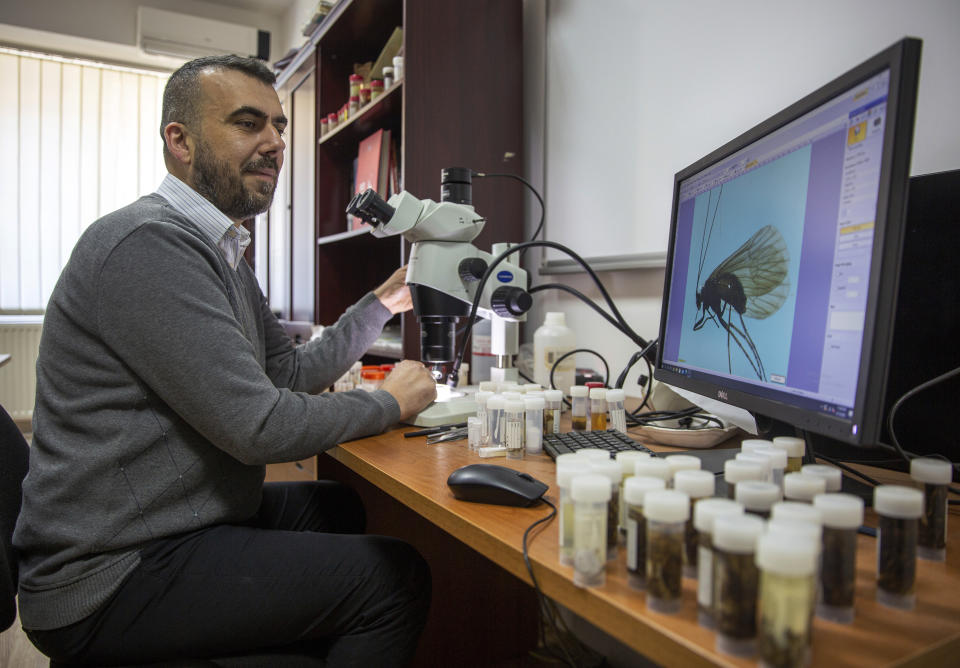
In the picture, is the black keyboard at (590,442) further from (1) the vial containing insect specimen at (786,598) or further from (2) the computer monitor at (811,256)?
(1) the vial containing insect specimen at (786,598)

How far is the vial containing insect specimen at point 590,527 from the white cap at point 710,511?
75mm

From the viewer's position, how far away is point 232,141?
1173 mm

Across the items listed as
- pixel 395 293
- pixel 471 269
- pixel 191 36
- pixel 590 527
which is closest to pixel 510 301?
pixel 471 269

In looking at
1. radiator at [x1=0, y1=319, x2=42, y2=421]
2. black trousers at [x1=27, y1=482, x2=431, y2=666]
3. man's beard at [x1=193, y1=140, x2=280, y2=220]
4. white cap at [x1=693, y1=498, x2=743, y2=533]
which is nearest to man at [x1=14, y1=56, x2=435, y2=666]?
black trousers at [x1=27, y1=482, x2=431, y2=666]

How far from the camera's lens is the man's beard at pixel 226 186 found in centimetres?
116

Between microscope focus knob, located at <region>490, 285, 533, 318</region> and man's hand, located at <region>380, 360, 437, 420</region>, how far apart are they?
20cm

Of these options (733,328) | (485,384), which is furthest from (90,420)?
(733,328)

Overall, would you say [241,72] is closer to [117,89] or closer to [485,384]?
[485,384]

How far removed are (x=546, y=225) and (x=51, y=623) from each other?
1398 millimetres

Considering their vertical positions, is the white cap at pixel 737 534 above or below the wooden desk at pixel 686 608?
above

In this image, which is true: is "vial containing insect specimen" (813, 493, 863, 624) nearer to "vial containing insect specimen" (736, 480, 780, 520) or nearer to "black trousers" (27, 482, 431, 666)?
"vial containing insect specimen" (736, 480, 780, 520)

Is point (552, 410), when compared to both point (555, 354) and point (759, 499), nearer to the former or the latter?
point (555, 354)

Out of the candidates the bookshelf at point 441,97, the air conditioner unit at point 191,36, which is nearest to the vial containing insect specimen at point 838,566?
the bookshelf at point 441,97

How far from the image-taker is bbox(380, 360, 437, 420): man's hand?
1.10 meters
